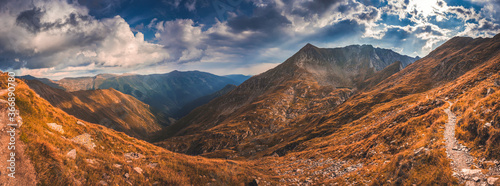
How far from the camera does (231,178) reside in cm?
2584

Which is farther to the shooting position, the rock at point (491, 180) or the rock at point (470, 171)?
the rock at point (470, 171)

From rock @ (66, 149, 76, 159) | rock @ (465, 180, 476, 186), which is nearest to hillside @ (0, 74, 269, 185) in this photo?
rock @ (66, 149, 76, 159)

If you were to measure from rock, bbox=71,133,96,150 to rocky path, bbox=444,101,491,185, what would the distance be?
3654 cm

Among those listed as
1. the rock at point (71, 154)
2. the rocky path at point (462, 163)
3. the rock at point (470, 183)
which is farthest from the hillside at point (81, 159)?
the rocky path at point (462, 163)

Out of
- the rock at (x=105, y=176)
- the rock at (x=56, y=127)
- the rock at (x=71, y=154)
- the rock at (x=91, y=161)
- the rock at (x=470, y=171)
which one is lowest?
the rock at (x=470, y=171)

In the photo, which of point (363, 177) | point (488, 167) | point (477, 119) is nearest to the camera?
point (488, 167)

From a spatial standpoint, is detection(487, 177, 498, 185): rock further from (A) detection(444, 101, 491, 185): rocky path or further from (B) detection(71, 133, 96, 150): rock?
(B) detection(71, 133, 96, 150): rock

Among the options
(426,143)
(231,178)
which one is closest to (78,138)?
(231,178)

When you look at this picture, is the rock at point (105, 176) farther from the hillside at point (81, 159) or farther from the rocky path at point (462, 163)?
the rocky path at point (462, 163)

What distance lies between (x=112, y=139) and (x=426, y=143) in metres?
42.8

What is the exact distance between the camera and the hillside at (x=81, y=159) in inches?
521

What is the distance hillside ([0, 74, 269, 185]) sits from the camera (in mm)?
13227

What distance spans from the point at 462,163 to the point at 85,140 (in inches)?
1581

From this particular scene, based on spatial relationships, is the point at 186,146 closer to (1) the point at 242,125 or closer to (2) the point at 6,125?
(1) the point at 242,125
